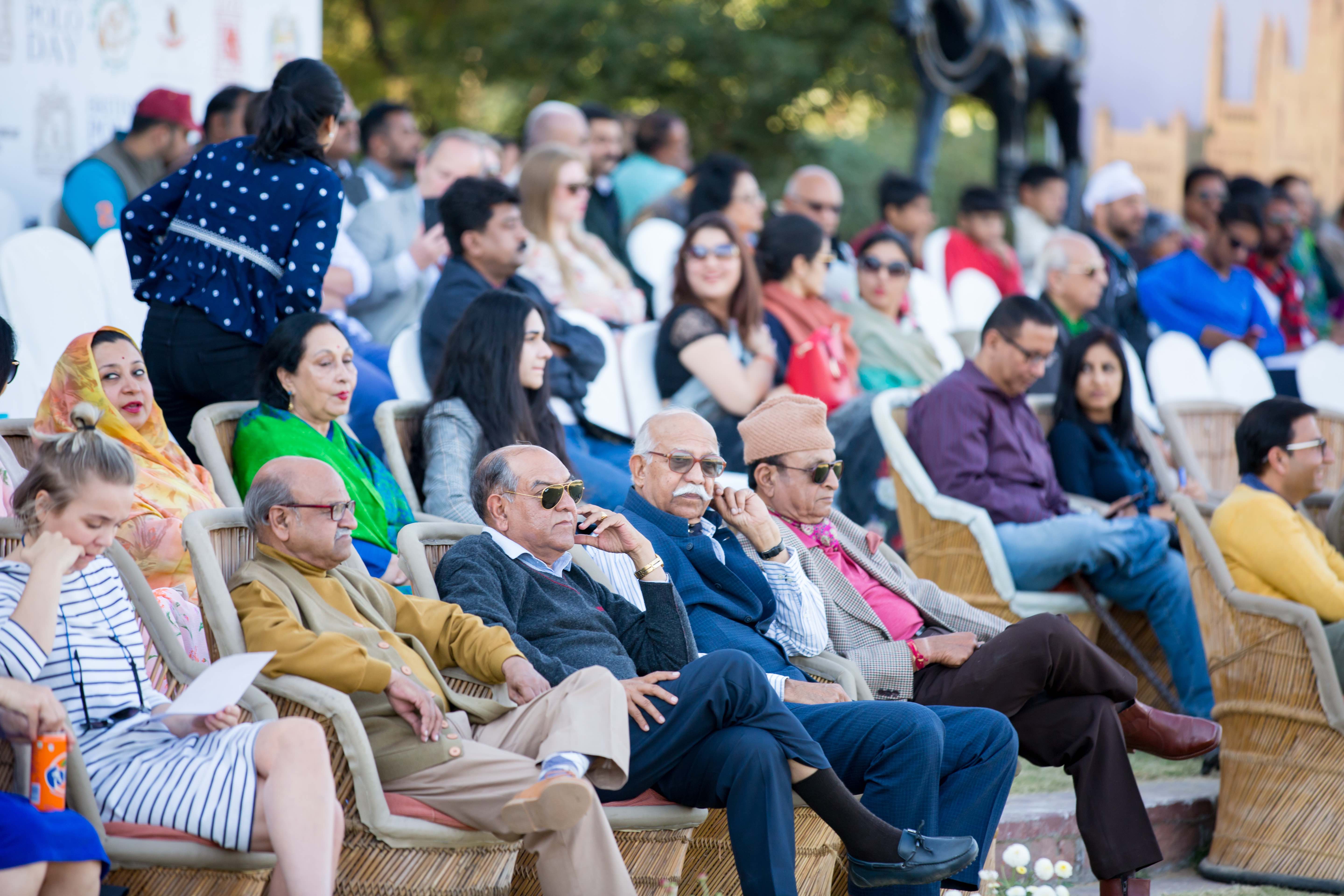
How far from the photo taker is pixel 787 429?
13.2 feet

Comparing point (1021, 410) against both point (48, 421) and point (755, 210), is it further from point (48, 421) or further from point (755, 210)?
point (48, 421)

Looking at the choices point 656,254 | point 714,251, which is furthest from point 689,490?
point 656,254

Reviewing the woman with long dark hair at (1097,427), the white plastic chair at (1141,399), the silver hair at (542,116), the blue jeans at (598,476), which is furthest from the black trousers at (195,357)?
the white plastic chair at (1141,399)

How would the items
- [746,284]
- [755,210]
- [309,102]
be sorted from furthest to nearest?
[755,210], [746,284], [309,102]

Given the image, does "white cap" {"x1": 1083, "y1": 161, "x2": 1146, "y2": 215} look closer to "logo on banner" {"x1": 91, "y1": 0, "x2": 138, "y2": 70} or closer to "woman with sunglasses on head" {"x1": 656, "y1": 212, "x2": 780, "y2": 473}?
"woman with sunglasses on head" {"x1": 656, "y1": 212, "x2": 780, "y2": 473}

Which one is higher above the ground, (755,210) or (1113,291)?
(755,210)

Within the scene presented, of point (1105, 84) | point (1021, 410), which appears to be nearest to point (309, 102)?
point (1021, 410)

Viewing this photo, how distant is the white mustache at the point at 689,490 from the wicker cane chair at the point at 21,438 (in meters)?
1.58

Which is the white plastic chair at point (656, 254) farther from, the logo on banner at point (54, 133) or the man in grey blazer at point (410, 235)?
the logo on banner at point (54, 133)

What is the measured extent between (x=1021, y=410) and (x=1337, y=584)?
1.28 meters

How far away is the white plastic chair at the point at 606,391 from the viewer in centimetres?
550

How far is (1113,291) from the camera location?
786 centimetres

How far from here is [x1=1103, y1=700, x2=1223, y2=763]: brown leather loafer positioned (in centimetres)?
399

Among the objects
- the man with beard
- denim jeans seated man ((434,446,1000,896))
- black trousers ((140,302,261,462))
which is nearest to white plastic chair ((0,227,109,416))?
black trousers ((140,302,261,462))
